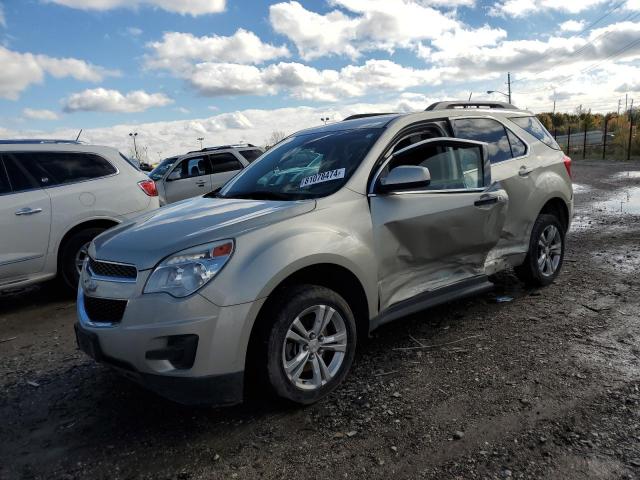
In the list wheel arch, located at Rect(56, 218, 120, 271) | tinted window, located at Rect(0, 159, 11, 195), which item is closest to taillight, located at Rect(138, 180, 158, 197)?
wheel arch, located at Rect(56, 218, 120, 271)

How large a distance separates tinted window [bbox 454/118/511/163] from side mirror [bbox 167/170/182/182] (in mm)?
9104

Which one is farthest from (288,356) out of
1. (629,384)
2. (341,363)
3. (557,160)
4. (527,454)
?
(557,160)

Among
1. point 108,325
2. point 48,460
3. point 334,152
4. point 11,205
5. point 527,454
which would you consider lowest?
point 48,460

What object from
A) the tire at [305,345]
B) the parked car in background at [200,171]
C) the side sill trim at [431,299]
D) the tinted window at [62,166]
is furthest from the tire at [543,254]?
the parked car in background at [200,171]

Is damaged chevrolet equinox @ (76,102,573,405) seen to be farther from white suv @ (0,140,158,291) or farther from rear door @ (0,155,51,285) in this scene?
rear door @ (0,155,51,285)

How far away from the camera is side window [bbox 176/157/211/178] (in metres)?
12.5

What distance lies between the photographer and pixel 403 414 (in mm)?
3037

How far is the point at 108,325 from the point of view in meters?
2.88

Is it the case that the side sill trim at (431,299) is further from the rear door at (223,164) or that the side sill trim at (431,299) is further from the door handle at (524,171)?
the rear door at (223,164)

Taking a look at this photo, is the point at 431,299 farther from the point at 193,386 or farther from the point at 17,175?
the point at 17,175

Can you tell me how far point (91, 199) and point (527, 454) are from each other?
5.20 meters

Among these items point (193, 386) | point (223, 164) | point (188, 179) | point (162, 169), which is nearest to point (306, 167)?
point (193, 386)

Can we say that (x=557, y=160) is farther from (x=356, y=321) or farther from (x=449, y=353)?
(x=356, y=321)

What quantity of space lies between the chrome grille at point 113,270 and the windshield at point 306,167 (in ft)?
3.68
